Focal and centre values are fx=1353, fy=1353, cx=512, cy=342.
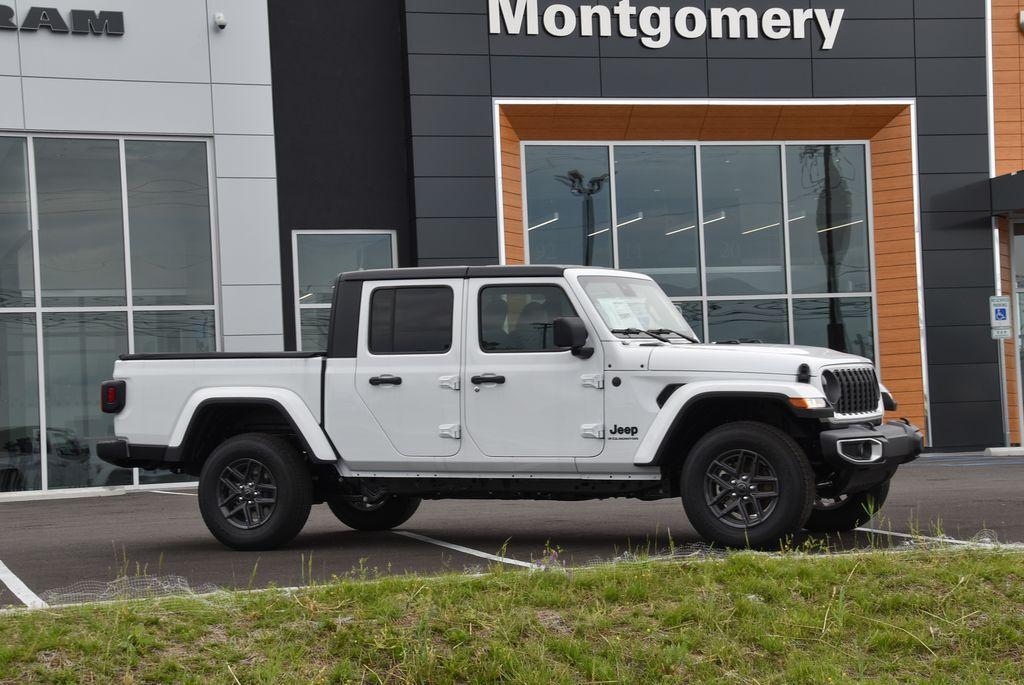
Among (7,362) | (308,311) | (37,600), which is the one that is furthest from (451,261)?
(37,600)

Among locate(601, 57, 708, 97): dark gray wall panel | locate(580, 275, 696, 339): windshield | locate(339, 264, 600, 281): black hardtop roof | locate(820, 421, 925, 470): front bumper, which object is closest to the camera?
locate(820, 421, 925, 470): front bumper

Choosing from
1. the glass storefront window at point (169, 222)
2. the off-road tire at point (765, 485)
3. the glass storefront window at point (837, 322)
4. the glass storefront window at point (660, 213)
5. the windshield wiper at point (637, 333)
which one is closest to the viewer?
the off-road tire at point (765, 485)

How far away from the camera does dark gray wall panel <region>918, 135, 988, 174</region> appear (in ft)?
70.8

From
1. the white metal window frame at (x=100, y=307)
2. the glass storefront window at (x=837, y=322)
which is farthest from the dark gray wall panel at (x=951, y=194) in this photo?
the white metal window frame at (x=100, y=307)

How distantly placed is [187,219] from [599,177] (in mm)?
6353

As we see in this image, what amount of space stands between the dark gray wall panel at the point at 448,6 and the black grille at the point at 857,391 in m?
12.4

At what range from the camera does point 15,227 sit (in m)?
18.3

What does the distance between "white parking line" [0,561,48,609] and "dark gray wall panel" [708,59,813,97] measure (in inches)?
570

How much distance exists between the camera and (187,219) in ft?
63.0

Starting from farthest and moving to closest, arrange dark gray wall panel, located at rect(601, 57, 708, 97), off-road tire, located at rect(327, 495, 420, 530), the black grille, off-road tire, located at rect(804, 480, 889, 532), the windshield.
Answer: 1. dark gray wall panel, located at rect(601, 57, 708, 97)
2. off-road tire, located at rect(327, 495, 420, 530)
3. off-road tire, located at rect(804, 480, 889, 532)
4. the windshield
5. the black grille

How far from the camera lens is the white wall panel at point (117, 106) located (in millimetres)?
18312

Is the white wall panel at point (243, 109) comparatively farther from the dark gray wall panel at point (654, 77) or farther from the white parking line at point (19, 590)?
the white parking line at point (19, 590)

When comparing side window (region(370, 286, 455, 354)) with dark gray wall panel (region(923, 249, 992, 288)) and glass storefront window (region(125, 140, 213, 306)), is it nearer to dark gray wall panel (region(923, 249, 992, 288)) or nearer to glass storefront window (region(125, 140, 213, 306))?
glass storefront window (region(125, 140, 213, 306))

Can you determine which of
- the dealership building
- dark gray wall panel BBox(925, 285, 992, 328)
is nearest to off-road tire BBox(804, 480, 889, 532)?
the dealership building
